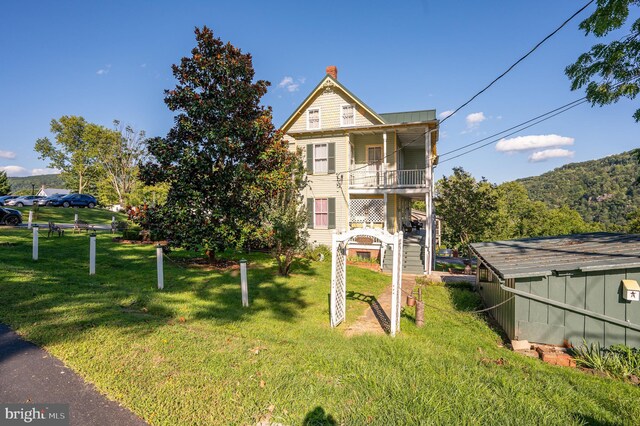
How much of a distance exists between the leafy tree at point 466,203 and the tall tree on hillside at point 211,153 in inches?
581

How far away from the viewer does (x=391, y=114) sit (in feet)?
69.8

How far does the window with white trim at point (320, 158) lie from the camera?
61.0 ft

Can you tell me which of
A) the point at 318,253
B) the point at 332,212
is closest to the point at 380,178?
the point at 332,212

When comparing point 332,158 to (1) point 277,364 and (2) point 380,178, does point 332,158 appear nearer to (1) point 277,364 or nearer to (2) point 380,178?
(2) point 380,178

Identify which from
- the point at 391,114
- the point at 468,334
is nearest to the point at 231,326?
the point at 468,334

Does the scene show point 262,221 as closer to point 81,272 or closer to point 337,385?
point 81,272

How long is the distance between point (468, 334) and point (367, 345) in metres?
3.18

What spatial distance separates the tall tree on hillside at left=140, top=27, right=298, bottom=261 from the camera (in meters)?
11.9

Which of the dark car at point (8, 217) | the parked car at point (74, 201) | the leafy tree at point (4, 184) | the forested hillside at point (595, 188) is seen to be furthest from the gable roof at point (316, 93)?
the forested hillside at point (595, 188)

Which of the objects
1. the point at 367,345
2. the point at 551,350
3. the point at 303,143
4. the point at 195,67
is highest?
the point at 195,67
